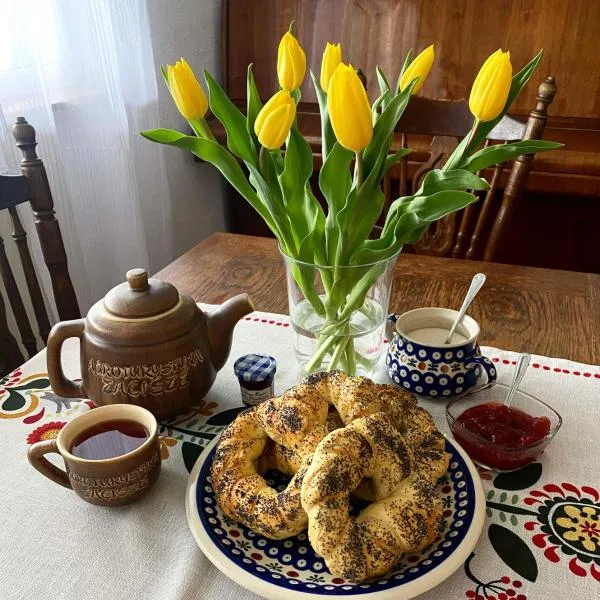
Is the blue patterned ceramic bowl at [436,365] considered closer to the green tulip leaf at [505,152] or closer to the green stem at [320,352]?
the green stem at [320,352]

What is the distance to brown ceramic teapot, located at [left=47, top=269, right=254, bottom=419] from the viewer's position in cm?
60

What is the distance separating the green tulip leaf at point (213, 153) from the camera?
0.57 metres

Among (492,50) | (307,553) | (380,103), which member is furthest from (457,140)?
(307,553)

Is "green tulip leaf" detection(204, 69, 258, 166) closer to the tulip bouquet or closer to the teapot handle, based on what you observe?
the tulip bouquet

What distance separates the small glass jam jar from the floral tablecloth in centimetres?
3

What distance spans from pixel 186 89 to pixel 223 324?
0.25 meters

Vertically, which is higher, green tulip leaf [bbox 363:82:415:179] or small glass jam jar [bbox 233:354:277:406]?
green tulip leaf [bbox 363:82:415:179]

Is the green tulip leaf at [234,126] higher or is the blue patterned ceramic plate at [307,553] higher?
the green tulip leaf at [234,126]

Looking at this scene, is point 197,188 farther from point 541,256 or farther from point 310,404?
point 310,404

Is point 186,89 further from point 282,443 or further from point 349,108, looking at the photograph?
point 282,443

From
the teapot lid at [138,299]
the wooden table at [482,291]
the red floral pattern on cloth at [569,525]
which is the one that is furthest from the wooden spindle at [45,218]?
the red floral pattern on cloth at [569,525]

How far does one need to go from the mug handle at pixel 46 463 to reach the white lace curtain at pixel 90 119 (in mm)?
783

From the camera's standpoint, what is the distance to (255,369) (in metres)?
0.67

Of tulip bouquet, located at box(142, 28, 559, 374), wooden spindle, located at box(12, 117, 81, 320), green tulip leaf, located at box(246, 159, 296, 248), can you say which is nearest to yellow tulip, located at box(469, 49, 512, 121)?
tulip bouquet, located at box(142, 28, 559, 374)
